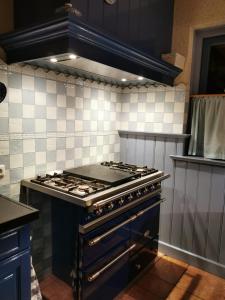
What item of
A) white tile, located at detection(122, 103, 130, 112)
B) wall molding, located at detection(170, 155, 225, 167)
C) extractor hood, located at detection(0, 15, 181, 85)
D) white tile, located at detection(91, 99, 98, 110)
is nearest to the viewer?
extractor hood, located at detection(0, 15, 181, 85)

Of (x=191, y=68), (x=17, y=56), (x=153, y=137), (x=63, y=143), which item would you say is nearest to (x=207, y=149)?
(x=153, y=137)

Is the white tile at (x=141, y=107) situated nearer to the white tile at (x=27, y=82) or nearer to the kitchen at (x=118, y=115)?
the kitchen at (x=118, y=115)

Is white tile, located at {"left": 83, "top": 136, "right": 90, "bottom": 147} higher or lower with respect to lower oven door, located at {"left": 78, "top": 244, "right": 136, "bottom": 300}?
higher

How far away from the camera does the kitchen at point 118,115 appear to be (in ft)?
4.70

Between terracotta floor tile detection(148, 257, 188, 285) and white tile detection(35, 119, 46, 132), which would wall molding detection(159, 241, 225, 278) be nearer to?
terracotta floor tile detection(148, 257, 188, 285)

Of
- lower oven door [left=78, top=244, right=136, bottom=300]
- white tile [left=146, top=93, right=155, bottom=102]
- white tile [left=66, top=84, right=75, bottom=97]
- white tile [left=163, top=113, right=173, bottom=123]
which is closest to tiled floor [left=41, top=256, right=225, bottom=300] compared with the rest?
lower oven door [left=78, top=244, right=136, bottom=300]

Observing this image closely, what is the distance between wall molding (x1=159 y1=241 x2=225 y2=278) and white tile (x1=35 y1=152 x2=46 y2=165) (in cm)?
142

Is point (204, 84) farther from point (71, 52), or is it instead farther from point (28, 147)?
point (28, 147)

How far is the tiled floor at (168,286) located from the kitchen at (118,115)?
2 cm

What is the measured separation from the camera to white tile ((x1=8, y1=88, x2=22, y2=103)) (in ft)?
5.01

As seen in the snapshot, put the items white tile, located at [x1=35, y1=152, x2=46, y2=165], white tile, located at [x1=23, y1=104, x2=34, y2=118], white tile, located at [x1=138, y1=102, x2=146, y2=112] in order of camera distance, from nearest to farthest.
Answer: white tile, located at [x1=23, y1=104, x2=34, y2=118] → white tile, located at [x1=35, y1=152, x2=46, y2=165] → white tile, located at [x1=138, y1=102, x2=146, y2=112]

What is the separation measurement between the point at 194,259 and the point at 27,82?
2030 mm

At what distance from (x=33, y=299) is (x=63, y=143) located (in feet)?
3.51

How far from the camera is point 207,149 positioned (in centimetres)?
212
